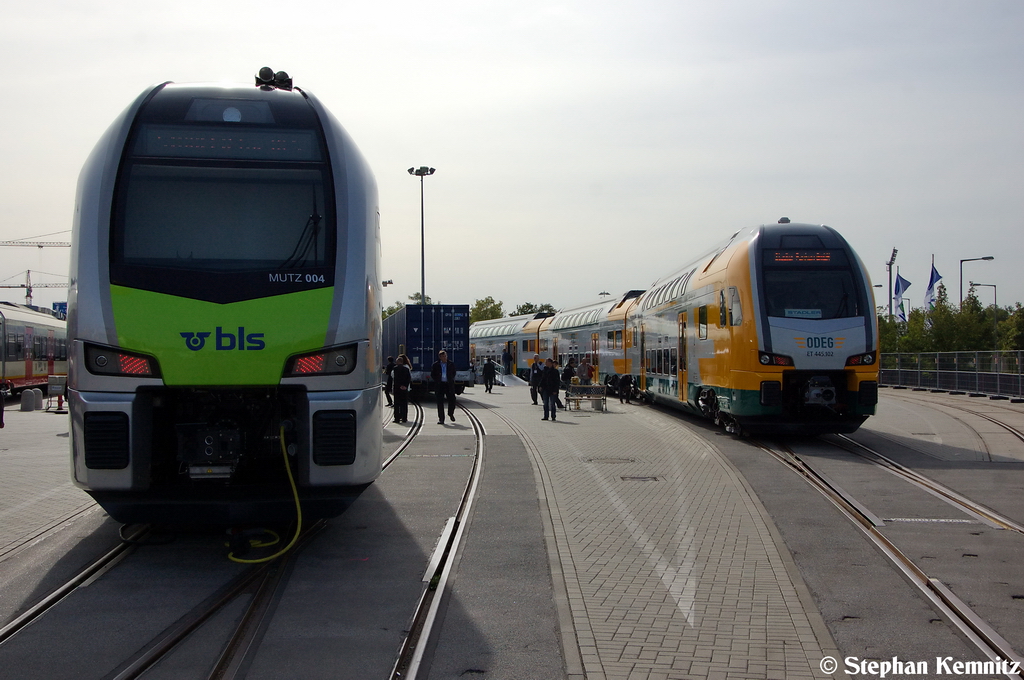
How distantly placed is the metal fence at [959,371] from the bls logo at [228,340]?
24695 mm

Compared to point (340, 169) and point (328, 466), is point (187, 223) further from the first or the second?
point (328, 466)

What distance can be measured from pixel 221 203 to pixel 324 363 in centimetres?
148

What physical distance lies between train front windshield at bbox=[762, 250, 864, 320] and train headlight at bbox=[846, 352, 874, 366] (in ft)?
2.24

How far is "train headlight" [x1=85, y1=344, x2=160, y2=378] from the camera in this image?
644 cm

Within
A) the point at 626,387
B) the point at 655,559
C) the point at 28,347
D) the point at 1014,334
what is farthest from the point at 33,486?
the point at 1014,334

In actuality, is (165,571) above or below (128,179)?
below

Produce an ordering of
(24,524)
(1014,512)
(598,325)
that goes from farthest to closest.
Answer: (598,325) → (1014,512) → (24,524)

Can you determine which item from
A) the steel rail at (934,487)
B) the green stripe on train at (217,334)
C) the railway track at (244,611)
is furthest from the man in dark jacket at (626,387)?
the green stripe on train at (217,334)

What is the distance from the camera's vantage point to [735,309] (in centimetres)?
1503

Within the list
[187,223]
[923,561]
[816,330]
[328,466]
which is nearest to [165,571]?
[328,466]

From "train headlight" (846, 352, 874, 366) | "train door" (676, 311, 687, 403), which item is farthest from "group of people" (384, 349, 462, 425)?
"train headlight" (846, 352, 874, 366)

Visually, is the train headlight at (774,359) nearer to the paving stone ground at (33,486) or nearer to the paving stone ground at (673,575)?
the paving stone ground at (673,575)

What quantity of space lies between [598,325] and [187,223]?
26.3 meters

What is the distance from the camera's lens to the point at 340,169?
22.9 feet
